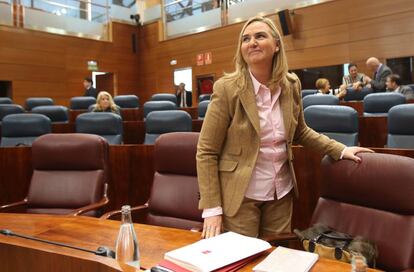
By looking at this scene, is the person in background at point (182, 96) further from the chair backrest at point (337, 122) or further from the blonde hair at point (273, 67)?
the blonde hair at point (273, 67)

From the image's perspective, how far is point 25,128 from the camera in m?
4.21

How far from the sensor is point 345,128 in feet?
10.6

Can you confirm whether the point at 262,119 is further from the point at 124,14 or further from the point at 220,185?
the point at 124,14

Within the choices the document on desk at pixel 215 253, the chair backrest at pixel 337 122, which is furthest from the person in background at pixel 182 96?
the document on desk at pixel 215 253

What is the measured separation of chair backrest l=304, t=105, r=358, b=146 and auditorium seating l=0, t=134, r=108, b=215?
190 centimetres

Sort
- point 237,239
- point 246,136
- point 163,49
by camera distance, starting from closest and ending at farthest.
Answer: point 237,239 → point 246,136 → point 163,49

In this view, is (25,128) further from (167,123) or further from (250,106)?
(250,106)

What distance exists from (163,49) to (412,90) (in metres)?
7.01

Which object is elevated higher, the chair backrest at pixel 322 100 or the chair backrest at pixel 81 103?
the chair backrest at pixel 81 103

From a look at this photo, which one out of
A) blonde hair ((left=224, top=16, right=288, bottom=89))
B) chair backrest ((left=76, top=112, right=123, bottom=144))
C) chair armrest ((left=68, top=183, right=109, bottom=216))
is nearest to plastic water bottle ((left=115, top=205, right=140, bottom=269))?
blonde hair ((left=224, top=16, right=288, bottom=89))

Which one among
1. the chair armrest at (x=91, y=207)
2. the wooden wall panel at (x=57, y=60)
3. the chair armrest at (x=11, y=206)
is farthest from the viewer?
the wooden wall panel at (x=57, y=60)

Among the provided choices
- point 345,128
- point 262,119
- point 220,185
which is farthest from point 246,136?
point 345,128

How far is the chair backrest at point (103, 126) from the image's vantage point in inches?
167

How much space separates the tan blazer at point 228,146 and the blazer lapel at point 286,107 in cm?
13
